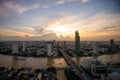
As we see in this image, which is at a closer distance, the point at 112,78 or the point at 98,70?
the point at 112,78

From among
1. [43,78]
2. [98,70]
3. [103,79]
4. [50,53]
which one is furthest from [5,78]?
[50,53]

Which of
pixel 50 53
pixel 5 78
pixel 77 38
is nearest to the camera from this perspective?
pixel 5 78

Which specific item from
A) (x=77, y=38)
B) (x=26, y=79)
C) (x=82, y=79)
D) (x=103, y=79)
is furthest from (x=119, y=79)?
(x=77, y=38)

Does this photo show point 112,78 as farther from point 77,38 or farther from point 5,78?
point 77,38

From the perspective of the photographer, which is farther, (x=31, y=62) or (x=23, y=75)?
(x=31, y=62)

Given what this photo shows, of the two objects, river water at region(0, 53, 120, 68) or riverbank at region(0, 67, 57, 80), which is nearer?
riverbank at region(0, 67, 57, 80)

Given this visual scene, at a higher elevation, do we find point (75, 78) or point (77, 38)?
point (77, 38)

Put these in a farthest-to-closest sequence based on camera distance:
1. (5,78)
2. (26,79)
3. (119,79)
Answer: (26,79)
(5,78)
(119,79)

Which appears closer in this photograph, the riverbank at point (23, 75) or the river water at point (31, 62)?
the riverbank at point (23, 75)

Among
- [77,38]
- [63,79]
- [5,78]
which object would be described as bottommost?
[63,79]
